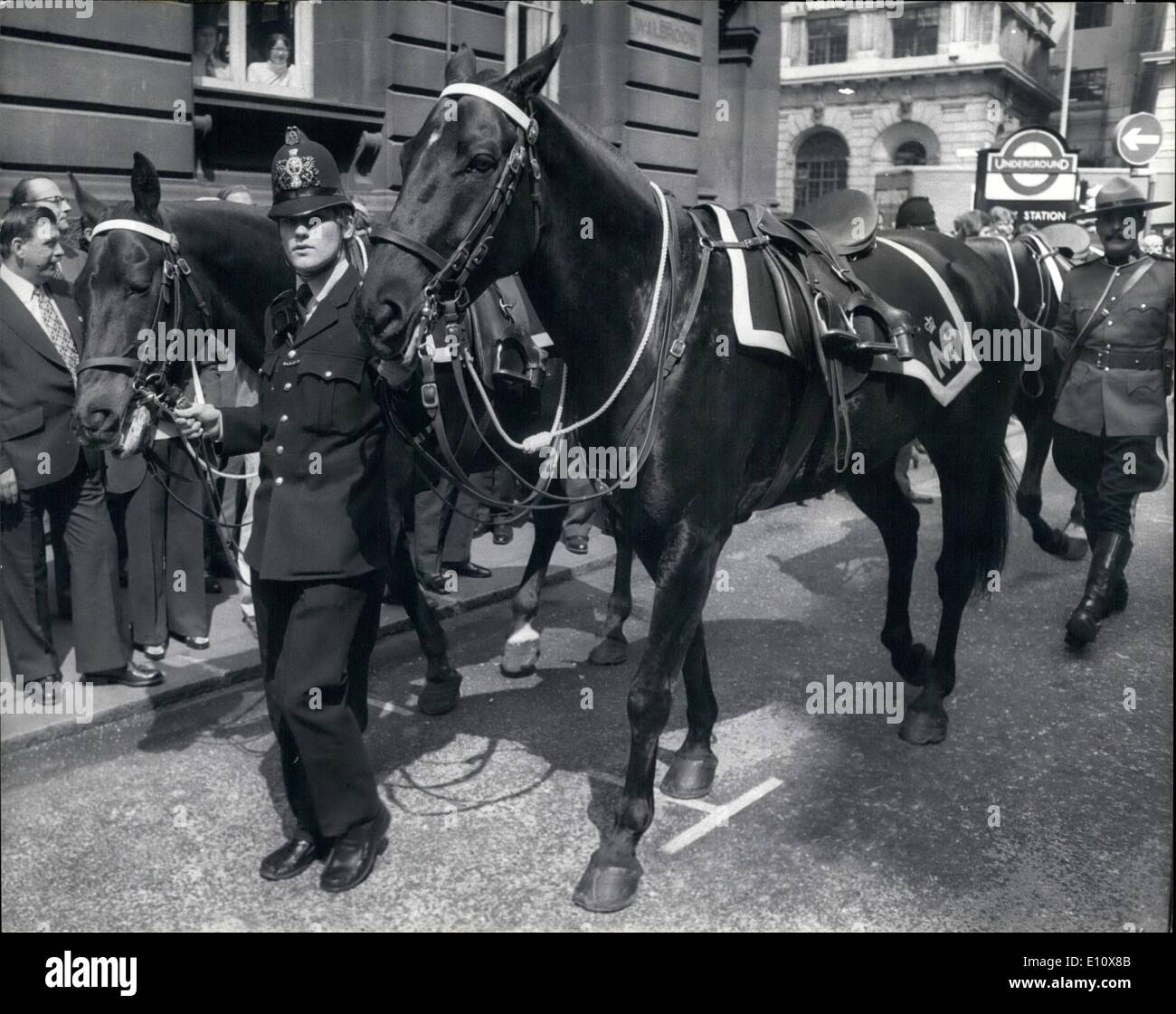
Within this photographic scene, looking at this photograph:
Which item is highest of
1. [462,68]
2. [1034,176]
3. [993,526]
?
[1034,176]

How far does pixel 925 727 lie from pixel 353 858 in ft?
8.84

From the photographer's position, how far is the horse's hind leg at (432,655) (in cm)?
560

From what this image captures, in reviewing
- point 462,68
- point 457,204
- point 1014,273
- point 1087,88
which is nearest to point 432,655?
point 457,204

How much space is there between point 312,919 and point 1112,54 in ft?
126

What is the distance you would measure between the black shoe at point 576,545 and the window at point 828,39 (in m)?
40.7

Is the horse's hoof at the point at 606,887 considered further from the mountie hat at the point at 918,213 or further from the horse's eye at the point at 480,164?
the mountie hat at the point at 918,213

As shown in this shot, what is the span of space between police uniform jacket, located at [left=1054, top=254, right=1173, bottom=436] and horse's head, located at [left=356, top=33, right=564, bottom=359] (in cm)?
487

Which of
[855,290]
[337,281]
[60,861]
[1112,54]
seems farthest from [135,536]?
[1112,54]

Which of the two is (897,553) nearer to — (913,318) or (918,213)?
(913,318)

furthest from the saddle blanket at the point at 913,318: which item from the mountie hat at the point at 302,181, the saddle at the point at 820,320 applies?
the mountie hat at the point at 302,181

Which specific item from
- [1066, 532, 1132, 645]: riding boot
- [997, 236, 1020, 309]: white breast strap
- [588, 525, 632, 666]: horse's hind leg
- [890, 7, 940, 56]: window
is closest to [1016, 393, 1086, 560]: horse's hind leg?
[997, 236, 1020, 309]: white breast strap

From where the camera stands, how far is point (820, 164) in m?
46.7

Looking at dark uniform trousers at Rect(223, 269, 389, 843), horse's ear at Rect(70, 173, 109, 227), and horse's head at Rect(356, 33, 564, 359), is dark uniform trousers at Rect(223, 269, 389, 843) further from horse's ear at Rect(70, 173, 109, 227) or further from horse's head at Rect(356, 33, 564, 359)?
horse's ear at Rect(70, 173, 109, 227)
